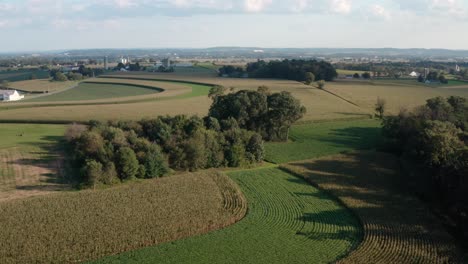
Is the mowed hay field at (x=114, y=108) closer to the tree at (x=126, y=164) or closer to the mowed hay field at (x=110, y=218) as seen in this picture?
the tree at (x=126, y=164)

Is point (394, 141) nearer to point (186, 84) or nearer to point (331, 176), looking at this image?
point (331, 176)

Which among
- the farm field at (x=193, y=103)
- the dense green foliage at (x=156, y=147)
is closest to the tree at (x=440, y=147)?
the dense green foliage at (x=156, y=147)

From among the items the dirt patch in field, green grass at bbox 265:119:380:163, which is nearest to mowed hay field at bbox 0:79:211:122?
green grass at bbox 265:119:380:163

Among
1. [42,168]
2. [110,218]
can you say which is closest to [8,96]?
[42,168]

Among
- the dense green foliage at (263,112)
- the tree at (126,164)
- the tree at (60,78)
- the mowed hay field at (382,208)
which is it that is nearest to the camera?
the mowed hay field at (382,208)

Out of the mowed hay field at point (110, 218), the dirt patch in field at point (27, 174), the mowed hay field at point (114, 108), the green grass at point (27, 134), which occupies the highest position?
the mowed hay field at point (114, 108)

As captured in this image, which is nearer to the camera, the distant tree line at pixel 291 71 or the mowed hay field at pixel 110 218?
the mowed hay field at pixel 110 218

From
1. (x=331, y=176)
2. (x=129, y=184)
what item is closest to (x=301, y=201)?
(x=331, y=176)

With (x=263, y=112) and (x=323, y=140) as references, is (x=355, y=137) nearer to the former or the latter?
(x=323, y=140)

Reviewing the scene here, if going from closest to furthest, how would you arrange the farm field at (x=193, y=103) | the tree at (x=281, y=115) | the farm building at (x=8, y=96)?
the tree at (x=281, y=115)
the farm field at (x=193, y=103)
the farm building at (x=8, y=96)
